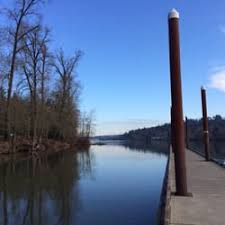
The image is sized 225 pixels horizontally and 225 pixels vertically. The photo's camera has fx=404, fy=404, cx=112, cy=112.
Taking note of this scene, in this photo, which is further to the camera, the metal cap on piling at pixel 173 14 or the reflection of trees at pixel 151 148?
the reflection of trees at pixel 151 148

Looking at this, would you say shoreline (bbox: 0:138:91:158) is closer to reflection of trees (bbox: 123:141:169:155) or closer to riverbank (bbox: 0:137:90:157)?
riverbank (bbox: 0:137:90:157)

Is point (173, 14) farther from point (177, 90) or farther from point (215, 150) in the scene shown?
point (215, 150)

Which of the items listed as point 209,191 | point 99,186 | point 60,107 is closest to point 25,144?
point 60,107

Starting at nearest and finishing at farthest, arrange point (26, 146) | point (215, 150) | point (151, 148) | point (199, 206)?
point (199, 206)
point (26, 146)
point (215, 150)
point (151, 148)

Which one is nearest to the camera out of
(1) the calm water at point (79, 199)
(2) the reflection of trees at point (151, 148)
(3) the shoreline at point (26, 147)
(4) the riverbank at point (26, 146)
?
(1) the calm water at point (79, 199)

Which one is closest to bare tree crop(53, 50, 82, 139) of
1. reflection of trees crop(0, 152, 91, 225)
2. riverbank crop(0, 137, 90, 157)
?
riverbank crop(0, 137, 90, 157)

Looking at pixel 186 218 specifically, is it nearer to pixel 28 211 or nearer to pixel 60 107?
pixel 28 211

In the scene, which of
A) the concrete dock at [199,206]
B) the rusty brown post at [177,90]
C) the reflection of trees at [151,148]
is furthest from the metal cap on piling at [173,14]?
the reflection of trees at [151,148]

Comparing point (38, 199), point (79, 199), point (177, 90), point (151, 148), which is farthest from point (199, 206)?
point (151, 148)

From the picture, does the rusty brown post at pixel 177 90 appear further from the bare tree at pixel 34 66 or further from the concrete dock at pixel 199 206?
the bare tree at pixel 34 66

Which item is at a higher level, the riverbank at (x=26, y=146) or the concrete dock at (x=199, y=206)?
the riverbank at (x=26, y=146)

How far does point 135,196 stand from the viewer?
13.7 metres

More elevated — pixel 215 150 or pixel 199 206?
pixel 215 150

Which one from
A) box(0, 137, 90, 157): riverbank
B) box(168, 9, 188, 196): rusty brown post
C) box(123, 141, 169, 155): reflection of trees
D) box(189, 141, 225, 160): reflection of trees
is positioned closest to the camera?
box(168, 9, 188, 196): rusty brown post
